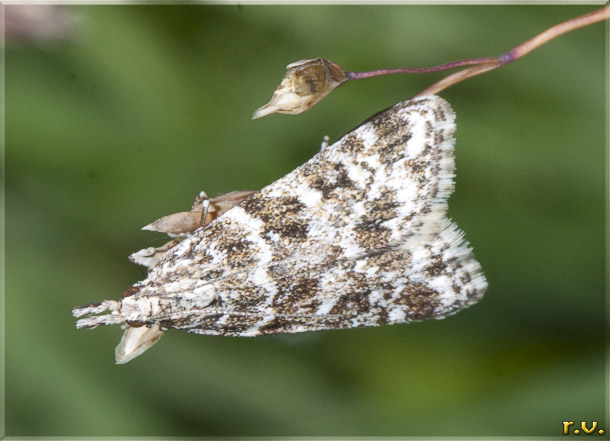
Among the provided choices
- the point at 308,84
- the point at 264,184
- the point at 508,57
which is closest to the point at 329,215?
the point at 308,84

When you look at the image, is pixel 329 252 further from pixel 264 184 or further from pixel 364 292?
pixel 264 184

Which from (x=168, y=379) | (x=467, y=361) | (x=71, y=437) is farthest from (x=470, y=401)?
(x=71, y=437)

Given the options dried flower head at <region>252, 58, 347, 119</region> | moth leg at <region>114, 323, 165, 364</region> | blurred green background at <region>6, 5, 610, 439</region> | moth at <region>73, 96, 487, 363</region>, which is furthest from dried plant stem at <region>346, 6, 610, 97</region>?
blurred green background at <region>6, 5, 610, 439</region>

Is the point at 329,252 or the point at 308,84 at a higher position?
the point at 308,84

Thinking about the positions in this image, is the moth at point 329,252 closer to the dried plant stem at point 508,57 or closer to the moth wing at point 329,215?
the moth wing at point 329,215

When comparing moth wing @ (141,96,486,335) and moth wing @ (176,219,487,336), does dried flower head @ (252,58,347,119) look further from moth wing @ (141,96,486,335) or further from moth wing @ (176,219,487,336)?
moth wing @ (176,219,487,336)

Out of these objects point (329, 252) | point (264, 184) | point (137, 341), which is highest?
point (264, 184)

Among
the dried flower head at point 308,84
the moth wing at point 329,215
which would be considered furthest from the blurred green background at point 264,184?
the dried flower head at point 308,84
